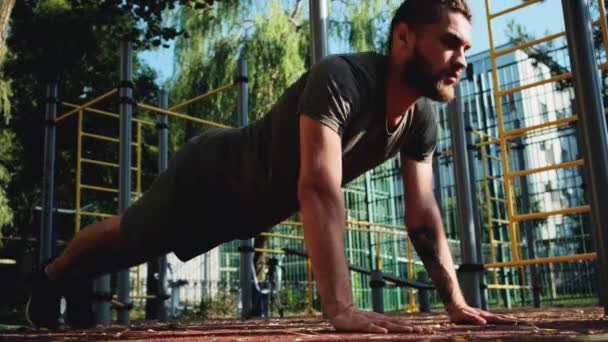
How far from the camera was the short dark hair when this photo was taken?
170 cm

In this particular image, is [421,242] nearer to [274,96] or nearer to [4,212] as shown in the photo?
[274,96]

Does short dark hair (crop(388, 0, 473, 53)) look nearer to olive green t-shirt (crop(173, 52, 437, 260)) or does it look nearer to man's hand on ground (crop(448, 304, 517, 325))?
olive green t-shirt (crop(173, 52, 437, 260))

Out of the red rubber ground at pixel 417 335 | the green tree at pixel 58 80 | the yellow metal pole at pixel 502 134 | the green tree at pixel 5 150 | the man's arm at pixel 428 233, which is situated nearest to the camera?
the red rubber ground at pixel 417 335

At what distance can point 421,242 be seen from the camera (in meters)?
2.01

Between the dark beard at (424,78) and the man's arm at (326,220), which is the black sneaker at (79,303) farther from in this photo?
the dark beard at (424,78)

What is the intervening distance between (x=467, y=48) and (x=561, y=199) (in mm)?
8576

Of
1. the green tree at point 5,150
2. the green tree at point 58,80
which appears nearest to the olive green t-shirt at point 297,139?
the green tree at point 58,80

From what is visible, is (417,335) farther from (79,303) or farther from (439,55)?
(79,303)

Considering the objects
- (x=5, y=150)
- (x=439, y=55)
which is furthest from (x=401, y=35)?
(x=5, y=150)

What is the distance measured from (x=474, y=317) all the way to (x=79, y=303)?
1536mm

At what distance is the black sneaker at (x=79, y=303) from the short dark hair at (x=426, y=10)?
4.88 ft

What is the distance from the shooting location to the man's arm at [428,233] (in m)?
1.90

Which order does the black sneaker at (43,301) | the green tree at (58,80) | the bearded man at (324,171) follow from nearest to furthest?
Result: the bearded man at (324,171)
the black sneaker at (43,301)
the green tree at (58,80)

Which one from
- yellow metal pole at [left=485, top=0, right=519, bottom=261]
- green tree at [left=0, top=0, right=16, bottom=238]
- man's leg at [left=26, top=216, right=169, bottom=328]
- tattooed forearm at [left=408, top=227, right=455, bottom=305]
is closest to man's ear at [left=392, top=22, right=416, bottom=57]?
tattooed forearm at [left=408, top=227, right=455, bottom=305]
